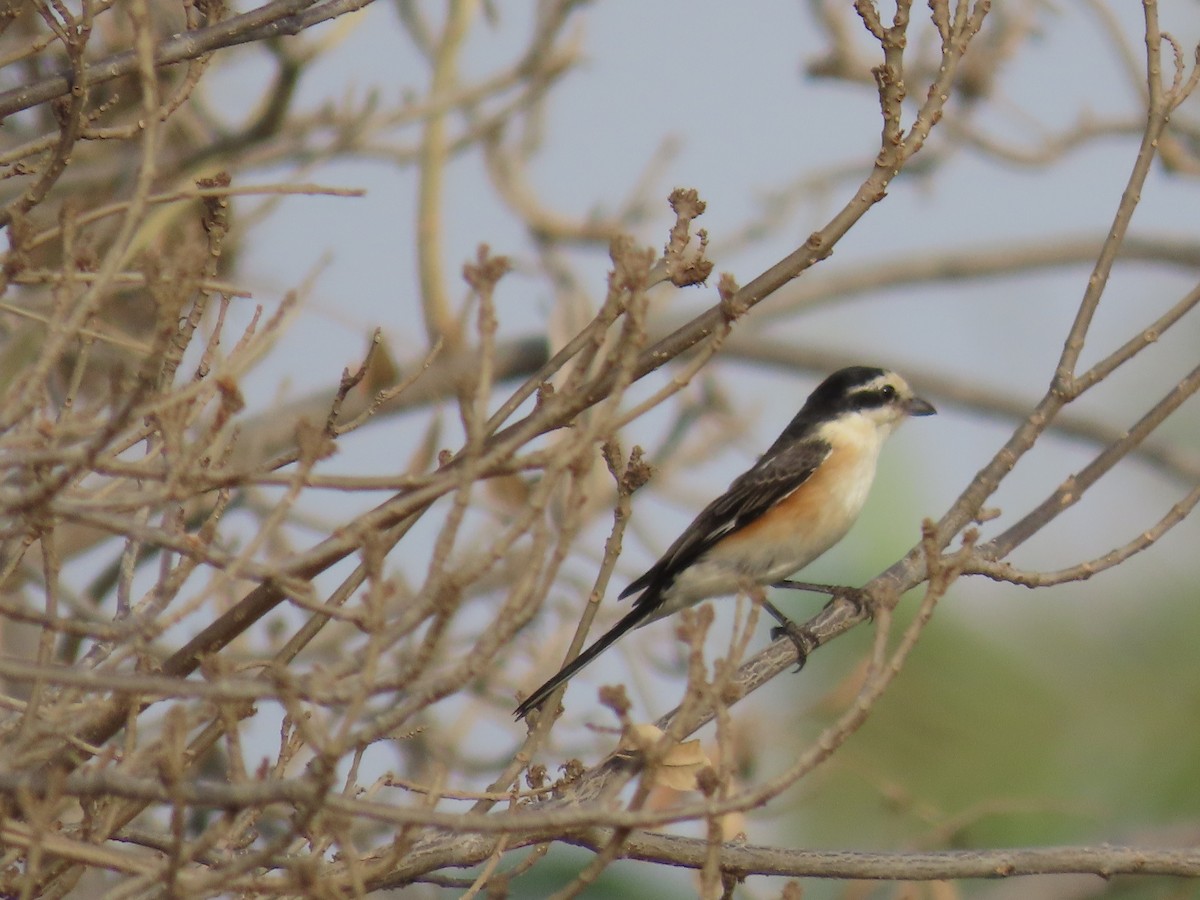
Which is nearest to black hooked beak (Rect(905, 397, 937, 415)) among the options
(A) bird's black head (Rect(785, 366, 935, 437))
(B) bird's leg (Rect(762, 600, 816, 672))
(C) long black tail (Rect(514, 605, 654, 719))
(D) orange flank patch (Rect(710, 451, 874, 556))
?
(A) bird's black head (Rect(785, 366, 935, 437))

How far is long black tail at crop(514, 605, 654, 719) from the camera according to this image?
3.89 meters

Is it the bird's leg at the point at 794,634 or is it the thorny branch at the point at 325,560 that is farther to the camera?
the bird's leg at the point at 794,634

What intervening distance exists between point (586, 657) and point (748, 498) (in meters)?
1.78

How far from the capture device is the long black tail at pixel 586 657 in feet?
12.8

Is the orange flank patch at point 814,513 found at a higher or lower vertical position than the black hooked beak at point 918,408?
lower

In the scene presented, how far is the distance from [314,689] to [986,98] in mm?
7473

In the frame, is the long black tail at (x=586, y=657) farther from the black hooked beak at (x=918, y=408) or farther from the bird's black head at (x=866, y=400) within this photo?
the black hooked beak at (x=918, y=408)

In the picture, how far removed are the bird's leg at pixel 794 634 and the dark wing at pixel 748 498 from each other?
39 centimetres

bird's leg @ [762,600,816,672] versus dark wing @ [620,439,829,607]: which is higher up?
dark wing @ [620,439,829,607]

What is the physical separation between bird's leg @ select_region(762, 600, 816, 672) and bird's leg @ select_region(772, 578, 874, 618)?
0.17 meters

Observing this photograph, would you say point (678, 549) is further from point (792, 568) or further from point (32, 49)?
point (32, 49)

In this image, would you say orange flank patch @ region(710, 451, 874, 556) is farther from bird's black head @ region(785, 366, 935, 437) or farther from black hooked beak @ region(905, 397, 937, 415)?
black hooked beak @ region(905, 397, 937, 415)

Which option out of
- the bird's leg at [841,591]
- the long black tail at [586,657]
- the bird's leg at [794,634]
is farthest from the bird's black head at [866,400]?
the long black tail at [586,657]

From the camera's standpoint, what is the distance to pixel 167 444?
241 cm
